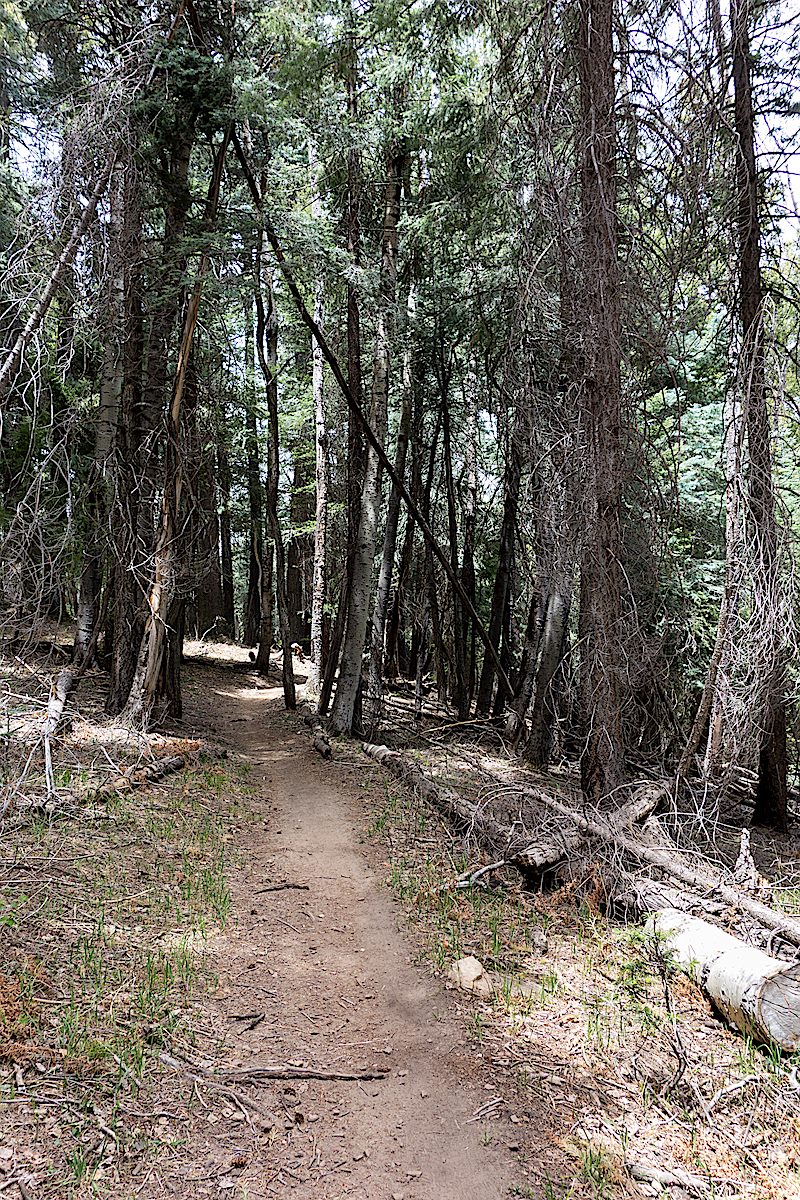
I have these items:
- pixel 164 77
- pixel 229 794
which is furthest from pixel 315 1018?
pixel 164 77

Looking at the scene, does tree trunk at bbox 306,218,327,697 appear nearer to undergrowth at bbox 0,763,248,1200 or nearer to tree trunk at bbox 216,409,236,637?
tree trunk at bbox 216,409,236,637

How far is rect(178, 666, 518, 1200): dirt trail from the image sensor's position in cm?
322

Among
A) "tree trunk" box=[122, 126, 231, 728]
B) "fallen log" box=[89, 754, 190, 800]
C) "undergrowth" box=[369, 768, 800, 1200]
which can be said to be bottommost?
"undergrowth" box=[369, 768, 800, 1200]

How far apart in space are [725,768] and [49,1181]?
20.8 ft

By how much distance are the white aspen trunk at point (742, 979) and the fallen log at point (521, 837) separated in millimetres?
1217

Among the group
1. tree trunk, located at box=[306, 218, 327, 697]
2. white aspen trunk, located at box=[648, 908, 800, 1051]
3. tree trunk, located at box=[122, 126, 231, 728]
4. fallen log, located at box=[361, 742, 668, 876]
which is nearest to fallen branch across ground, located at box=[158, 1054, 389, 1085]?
white aspen trunk, located at box=[648, 908, 800, 1051]

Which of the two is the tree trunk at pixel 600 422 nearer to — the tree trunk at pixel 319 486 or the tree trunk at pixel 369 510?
the tree trunk at pixel 369 510

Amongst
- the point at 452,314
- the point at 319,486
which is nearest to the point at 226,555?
the point at 319,486

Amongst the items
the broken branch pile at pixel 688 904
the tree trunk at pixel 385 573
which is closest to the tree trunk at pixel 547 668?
the tree trunk at pixel 385 573

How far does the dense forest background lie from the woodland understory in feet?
0.21

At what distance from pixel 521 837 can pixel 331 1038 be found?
2931 millimetres

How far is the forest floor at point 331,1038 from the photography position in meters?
3.19

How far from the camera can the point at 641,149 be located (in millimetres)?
7133

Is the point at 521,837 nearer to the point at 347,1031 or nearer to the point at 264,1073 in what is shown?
the point at 347,1031
